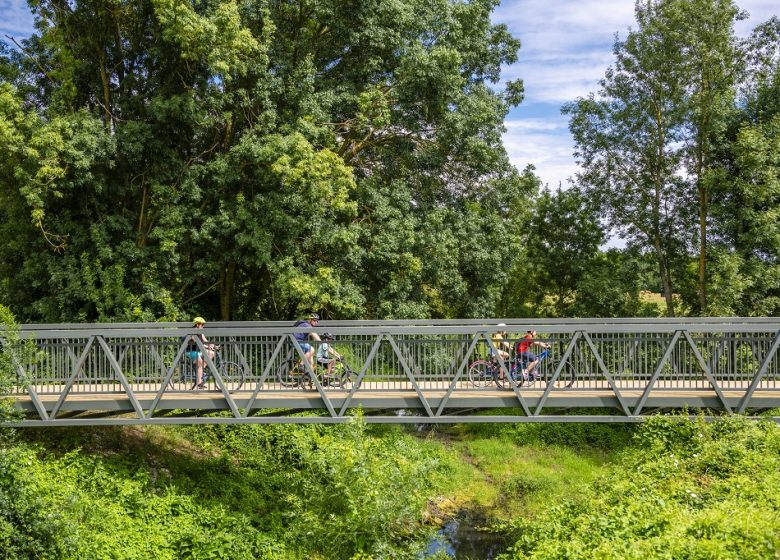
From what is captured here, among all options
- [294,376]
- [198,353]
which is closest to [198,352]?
[198,353]

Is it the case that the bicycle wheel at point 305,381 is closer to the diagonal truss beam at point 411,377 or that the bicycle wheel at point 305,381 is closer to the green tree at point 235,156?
the diagonal truss beam at point 411,377

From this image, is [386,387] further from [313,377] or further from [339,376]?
[313,377]

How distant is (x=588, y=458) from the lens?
20.6m

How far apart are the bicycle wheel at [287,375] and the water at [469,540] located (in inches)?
202

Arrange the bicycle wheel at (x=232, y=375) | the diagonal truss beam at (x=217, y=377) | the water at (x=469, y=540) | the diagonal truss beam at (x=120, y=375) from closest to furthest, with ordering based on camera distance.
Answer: the diagonal truss beam at (x=217, y=377) < the diagonal truss beam at (x=120, y=375) < the bicycle wheel at (x=232, y=375) < the water at (x=469, y=540)

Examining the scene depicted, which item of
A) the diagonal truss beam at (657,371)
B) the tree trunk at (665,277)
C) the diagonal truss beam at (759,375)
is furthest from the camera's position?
the tree trunk at (665,277)

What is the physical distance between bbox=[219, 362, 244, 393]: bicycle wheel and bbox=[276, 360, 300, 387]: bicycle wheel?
2.41 ft

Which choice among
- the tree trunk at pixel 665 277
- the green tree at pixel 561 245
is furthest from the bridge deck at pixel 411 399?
the green tree at pixel 561 245

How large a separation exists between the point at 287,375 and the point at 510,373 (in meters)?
4.26

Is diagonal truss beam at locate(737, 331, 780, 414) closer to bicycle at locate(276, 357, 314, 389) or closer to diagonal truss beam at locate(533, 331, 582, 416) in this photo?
diagonal truss beam at locate(533, 331, 582, 416)

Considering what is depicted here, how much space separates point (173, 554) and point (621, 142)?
2135 cm

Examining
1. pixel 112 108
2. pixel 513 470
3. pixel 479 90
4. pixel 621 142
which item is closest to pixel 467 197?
pixel 479 90

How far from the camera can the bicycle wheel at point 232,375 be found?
13316 mm

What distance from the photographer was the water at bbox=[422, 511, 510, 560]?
1561cm
